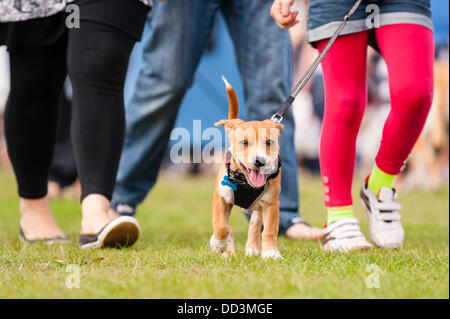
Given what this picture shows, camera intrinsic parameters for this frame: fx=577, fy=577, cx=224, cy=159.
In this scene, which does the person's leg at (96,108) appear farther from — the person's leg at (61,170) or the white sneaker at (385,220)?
the person's leg at (61,170)

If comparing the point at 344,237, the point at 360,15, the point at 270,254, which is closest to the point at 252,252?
the point at 270,254

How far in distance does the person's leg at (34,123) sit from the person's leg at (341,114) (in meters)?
1.13

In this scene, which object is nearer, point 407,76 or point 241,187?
point 241,187

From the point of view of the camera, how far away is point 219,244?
1.80m

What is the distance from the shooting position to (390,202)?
243 cm

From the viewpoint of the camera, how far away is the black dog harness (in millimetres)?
1624

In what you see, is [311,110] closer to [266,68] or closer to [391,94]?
[266,68]

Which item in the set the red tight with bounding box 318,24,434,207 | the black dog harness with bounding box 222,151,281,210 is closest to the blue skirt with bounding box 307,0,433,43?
the red tight with bounding box 318,24,434,207

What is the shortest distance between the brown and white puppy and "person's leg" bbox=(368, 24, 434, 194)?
741mm

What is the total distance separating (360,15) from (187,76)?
0.95m

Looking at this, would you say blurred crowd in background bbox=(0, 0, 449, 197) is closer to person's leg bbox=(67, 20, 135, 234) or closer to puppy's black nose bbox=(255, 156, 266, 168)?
person's leg bbox=(67, 20, 135, 234)

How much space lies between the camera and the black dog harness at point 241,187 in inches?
63.9

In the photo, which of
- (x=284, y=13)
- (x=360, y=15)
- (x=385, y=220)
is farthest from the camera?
(x=385, y=220)

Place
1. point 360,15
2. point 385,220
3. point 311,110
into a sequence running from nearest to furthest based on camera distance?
point 360,15
point 385,220
point 311,110
